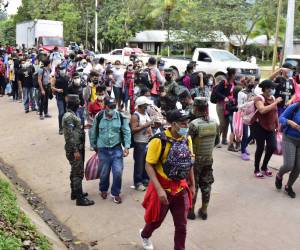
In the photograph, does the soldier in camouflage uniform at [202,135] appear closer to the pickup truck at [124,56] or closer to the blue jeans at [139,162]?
the blue jeans at [139,162]

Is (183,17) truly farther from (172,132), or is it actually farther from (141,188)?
(172,132)

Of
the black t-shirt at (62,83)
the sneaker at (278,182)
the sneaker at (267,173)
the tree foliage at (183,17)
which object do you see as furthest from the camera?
the tree foliage at (183,17)

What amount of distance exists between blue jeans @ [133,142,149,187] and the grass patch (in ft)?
6.34

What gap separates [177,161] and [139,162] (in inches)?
102

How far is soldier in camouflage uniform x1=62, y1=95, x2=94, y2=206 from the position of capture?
6316 millimetres

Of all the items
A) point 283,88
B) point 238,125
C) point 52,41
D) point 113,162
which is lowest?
point 113,162

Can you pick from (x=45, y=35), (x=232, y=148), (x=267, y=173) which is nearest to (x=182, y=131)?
(x=267, y=173)

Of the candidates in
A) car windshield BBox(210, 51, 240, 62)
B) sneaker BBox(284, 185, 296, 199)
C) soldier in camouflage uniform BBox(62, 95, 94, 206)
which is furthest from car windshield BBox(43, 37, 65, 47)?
sneaker BBox(284, 185, 296, 199)

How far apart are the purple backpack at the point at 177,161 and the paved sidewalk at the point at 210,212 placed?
121cm

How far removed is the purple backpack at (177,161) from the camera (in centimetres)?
439

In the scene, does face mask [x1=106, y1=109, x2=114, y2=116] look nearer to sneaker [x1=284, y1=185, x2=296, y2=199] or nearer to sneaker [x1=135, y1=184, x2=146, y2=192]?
sneaker [x1=135, y1=184, x2=146, y2=192]

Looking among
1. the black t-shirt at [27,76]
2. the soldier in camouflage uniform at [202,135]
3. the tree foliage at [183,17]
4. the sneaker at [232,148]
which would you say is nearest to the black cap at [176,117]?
the soldier in camouflage uniform at [202,135]

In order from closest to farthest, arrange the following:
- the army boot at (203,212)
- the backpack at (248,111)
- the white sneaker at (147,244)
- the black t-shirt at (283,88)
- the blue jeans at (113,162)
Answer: the white sneaker at (147,244)
the army boot at (203,212)
the blue jeans at (113,162)
the backpack at (248,111)
the black t-shirt at (283,88)

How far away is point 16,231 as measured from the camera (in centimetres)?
502
